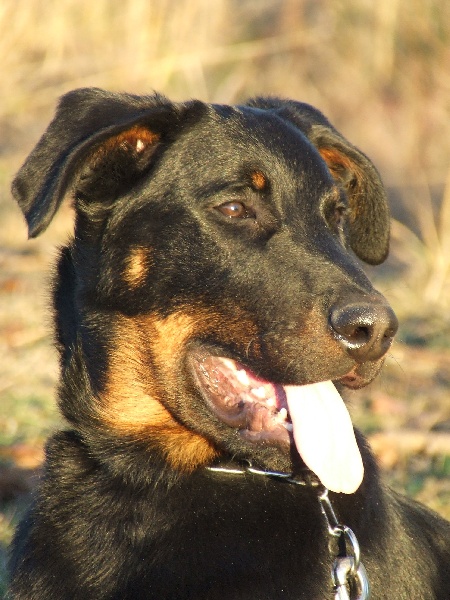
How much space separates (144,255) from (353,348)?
0.88 metres

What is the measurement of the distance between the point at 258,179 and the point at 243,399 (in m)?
0.82

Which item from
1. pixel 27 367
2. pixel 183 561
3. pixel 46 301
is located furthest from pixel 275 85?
pixel 183 561

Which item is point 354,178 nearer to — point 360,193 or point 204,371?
point 360,193

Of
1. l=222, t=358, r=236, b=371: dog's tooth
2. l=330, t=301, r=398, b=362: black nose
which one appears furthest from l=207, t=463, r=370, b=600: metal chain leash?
l=330, t=301, r=398, b=362: black nose

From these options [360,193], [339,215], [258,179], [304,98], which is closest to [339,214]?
[339,215]

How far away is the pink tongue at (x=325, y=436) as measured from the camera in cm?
314

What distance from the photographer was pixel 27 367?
718 centimetres

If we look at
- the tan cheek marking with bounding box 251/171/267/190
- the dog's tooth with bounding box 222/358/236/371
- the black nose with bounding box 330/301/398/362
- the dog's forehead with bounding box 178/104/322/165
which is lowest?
the dog's tooth with bounding box 222/358/236/371

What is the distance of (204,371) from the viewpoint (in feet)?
10.8

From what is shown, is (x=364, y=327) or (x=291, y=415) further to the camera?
(x=291, y=415)

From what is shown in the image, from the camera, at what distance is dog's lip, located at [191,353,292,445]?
126 inches

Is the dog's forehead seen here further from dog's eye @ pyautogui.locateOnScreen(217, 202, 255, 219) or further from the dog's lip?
the dog's lip

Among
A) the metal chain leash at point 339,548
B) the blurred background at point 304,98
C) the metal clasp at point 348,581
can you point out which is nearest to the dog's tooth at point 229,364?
the metal chain leash at point 339,548

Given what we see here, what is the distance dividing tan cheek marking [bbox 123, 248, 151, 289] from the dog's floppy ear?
3.14ft
